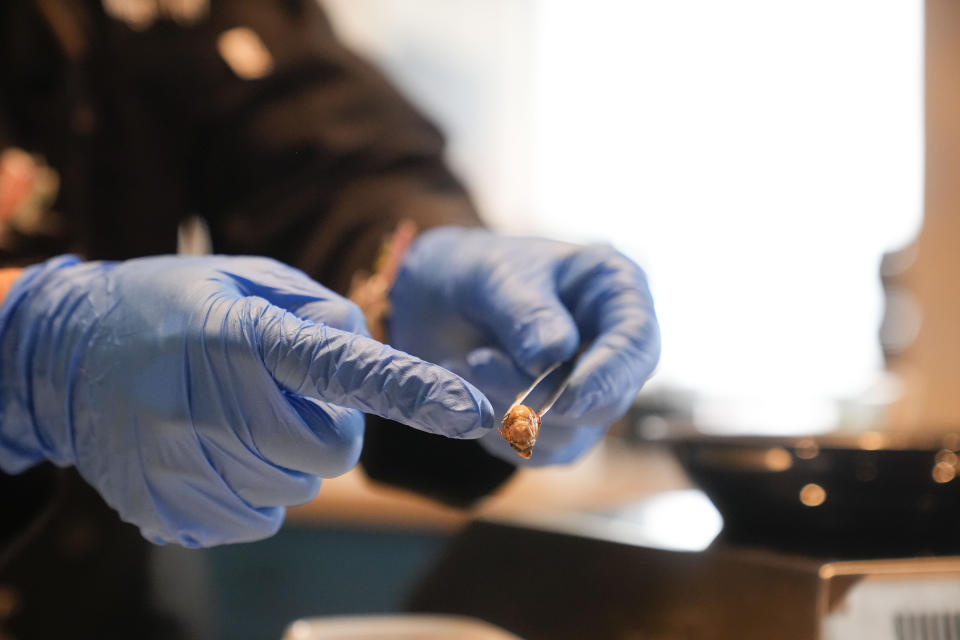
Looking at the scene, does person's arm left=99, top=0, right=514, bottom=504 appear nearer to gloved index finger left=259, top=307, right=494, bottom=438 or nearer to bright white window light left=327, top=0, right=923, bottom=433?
gloved index finger left=259, top=307, right=494, bottom=438

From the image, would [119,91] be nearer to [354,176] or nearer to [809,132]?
[354,176]

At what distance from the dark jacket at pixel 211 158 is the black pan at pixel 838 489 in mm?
233

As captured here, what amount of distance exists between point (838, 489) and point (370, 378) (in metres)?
0.29

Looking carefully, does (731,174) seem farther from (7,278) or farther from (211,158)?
(7,278)

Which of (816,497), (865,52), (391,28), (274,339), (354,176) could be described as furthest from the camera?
(391,28)

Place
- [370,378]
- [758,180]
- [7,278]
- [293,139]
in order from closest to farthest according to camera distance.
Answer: [370,378]
[7,278]
[293,139]
[758,180]

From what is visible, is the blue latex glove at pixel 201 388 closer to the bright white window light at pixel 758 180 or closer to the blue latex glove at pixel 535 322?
the blue latex glove at pixel 535 322

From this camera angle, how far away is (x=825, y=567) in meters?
0.43

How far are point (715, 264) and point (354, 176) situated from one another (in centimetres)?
180

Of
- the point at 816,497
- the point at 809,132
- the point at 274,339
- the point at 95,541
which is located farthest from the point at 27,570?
the point at 809,132

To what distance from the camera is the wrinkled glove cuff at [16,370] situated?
1.35 feet

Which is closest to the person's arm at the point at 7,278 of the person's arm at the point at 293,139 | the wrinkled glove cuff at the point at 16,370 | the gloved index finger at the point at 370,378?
the wrinkled glove cuff at the point at 16,370

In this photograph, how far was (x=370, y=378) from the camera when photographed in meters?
0.31

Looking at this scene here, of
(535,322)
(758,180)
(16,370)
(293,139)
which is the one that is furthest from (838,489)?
(758,180)
